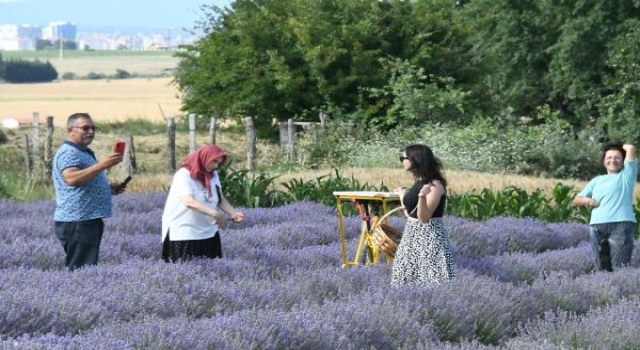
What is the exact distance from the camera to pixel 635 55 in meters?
30.6

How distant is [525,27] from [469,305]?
28.5 metres

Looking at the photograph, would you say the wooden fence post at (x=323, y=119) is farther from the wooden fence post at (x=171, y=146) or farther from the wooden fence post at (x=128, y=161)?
the wooden fence post at (x=128, y=161)

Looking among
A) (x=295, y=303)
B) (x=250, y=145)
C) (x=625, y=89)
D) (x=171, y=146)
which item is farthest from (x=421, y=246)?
(x=625, y=89)

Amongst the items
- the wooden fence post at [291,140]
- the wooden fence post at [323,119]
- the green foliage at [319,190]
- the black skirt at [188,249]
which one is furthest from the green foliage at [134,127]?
the black skirt at [188,249]

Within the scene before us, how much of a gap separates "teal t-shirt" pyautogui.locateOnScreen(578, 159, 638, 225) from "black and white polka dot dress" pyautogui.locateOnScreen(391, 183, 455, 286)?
2038mm

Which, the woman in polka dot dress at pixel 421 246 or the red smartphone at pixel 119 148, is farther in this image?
the woman in polka dot dress at pixel 421 246

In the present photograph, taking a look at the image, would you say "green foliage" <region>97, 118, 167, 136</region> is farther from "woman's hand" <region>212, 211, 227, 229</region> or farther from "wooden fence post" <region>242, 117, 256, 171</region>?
"woman's hand" <region>212, 211, 227, 229</region>

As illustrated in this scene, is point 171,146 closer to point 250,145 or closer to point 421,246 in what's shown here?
point 250,145

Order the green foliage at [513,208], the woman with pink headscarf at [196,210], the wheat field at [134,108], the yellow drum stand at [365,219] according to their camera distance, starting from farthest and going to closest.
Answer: the wheat field at [134,108] → the green foliage at [513,208] → the yellow drum stand at [365,219] → the woman with pink headscarf at [196,210]

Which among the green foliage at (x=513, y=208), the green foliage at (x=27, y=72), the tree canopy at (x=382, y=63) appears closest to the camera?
the green foliage at (x=513, y=208)

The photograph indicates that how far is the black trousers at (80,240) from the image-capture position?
27.8 feet

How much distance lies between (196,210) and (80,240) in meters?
0.88

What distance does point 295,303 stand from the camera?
7758 millimetres

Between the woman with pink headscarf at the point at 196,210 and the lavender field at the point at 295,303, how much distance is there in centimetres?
24
